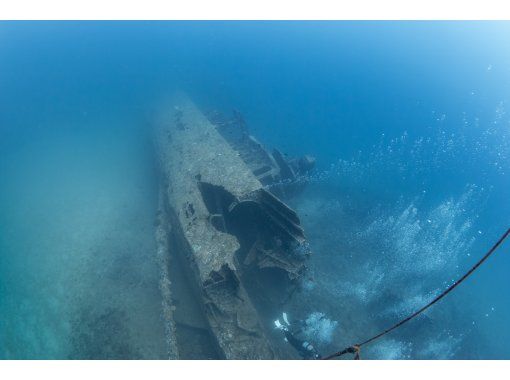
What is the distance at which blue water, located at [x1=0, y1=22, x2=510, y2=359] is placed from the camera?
36.5ft

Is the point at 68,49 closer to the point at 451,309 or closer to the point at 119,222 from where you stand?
the point at 119,222

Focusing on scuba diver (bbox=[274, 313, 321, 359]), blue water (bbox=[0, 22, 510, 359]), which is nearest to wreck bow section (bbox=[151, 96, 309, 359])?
scuba diver (bbox=[274, 313, 321, 359])

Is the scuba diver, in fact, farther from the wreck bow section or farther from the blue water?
the blue water

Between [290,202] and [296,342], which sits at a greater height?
[296,342]

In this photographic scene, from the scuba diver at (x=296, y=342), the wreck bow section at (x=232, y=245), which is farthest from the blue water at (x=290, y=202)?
the wreck bow section at (x=232, y=245)

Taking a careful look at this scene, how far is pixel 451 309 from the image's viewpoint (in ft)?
49.8

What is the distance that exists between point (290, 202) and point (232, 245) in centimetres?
903

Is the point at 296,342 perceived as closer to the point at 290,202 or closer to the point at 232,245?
the point at 232,245

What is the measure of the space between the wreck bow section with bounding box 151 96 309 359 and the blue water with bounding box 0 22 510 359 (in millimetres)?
2846

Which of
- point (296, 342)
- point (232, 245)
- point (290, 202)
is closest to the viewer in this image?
point (232, 245)

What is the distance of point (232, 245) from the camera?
8336 millimetres

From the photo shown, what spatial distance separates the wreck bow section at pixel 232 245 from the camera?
7566 millimetres

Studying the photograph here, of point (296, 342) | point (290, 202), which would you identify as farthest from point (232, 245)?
point (290, 202)

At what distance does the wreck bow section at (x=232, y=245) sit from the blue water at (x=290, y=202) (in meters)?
2.85
